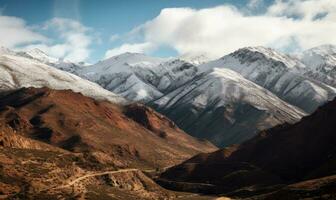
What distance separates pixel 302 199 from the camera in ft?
648

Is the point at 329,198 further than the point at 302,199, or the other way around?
the point at 302,199

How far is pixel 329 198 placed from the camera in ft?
600

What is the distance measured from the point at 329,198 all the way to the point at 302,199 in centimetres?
1564
